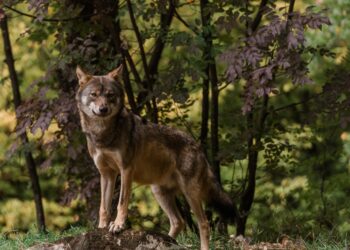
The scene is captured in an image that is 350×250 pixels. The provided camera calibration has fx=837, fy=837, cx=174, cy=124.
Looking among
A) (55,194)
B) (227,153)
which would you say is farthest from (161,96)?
(55,194)

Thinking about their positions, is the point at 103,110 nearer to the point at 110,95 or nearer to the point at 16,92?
the point at 110,95

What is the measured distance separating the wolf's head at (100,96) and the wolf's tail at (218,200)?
133 centimetres

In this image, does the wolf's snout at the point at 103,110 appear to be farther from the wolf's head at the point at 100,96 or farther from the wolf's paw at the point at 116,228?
the wolf's paw at the point at 116,228

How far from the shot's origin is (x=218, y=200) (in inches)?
303

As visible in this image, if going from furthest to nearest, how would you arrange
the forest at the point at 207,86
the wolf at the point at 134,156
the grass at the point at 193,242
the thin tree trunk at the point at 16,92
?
the thin tree trunk at the point at 16,92
the forest at the point at 207,86
the grass at the point at 193,242
the wolf at the point at 134,156

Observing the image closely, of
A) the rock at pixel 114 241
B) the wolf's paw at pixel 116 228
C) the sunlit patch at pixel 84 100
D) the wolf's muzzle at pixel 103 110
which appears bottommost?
the rock at pixel 114 241

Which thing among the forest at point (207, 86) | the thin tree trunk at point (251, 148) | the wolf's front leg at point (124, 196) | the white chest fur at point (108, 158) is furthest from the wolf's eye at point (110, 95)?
the thin tree trunk at point (251, 148)

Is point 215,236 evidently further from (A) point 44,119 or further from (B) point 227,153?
(A) point 44,119

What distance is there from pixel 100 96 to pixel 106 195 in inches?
36.0

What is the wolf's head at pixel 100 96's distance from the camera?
6.58 meters

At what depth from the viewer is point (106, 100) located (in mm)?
6605

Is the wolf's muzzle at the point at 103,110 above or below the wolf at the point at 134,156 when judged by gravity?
above

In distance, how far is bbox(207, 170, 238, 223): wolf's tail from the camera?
7.62 meters

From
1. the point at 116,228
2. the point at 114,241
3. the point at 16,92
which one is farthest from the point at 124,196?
the point at 16,92
